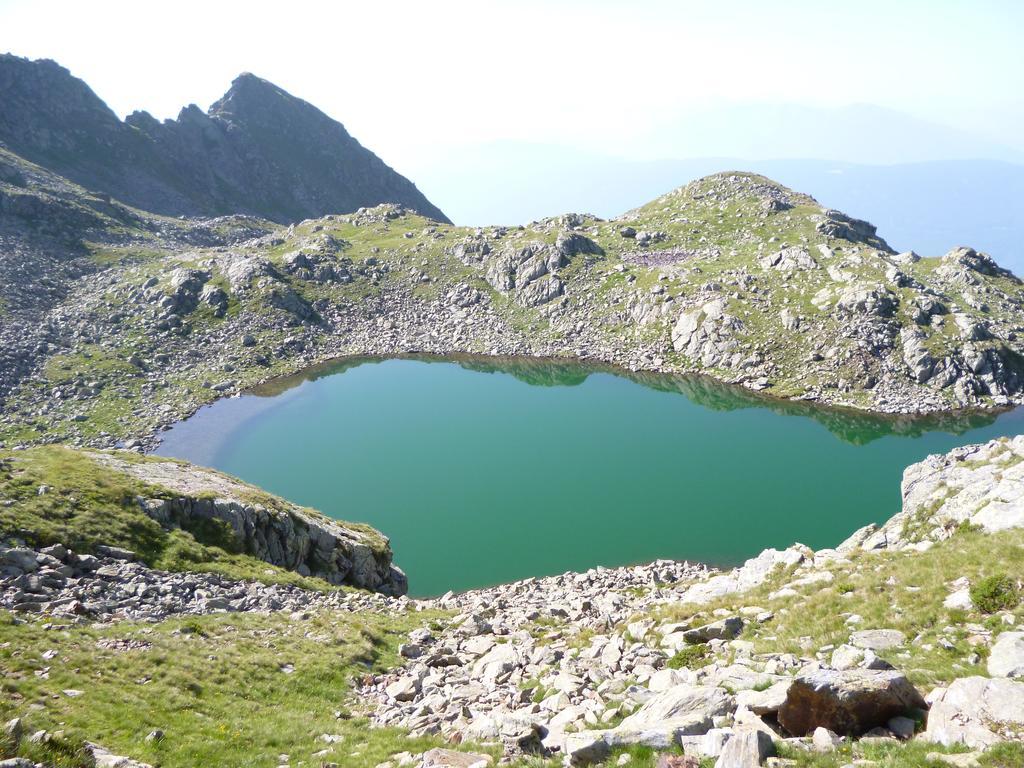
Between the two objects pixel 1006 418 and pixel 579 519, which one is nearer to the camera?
pixel 579 519

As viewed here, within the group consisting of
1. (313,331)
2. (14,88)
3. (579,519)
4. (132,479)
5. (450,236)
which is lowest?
(579,519)

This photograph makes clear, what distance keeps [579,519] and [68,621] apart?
42.9 meters

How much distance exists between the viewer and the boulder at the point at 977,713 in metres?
10.6

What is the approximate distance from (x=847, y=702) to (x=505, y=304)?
380ft

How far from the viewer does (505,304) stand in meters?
125

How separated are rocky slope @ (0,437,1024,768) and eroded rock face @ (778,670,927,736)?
38 mm

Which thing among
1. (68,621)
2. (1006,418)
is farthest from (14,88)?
(1006,418)

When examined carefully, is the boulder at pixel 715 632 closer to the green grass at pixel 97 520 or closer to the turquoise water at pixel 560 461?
the green grass at pixel 97 520

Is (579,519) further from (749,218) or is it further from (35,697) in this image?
(749,218)

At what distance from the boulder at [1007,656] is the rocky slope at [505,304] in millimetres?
79455

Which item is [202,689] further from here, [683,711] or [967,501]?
[967,501]

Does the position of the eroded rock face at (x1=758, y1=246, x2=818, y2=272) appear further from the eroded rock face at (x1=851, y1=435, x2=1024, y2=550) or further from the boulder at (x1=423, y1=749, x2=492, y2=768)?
the boulder at (x1=423, y1=749, x2=492, y2=768)

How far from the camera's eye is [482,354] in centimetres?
11319

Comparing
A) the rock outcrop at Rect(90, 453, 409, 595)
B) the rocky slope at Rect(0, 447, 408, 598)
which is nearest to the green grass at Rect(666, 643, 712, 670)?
the rocky slope at Rect(0, 447, 408, 598)
